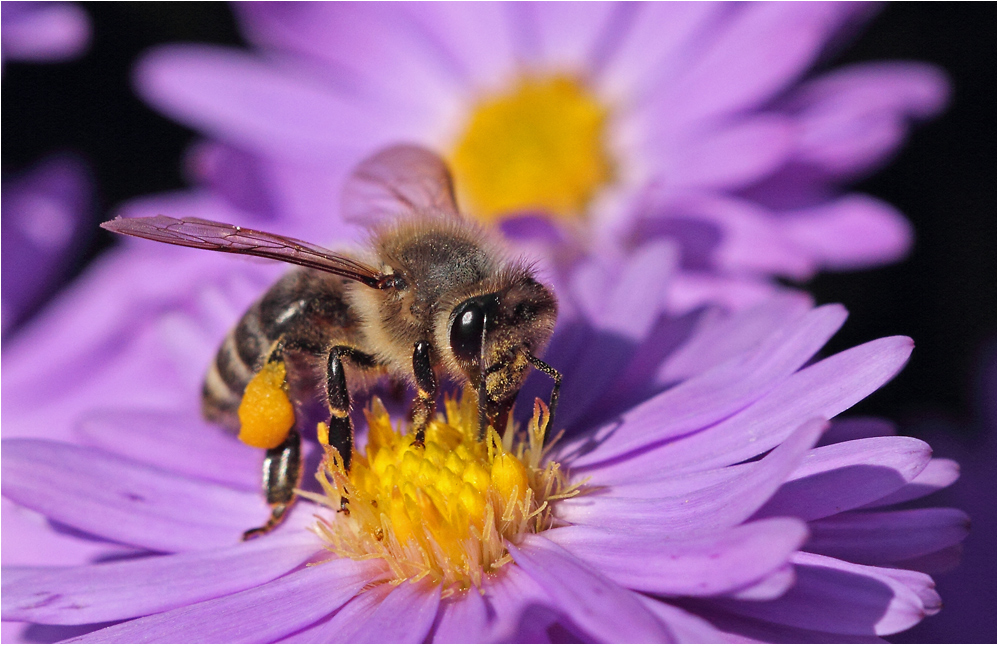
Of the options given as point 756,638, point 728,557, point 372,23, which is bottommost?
point 756,638

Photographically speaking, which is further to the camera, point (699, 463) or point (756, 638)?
point (699, 463)

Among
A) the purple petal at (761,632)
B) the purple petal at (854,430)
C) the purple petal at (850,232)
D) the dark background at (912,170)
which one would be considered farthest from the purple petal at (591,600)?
the purple petal at (850,232)

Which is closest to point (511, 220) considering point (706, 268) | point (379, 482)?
point (706, 268)

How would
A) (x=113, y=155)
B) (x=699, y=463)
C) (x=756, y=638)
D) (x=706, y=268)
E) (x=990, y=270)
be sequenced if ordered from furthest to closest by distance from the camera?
1. (x=113, y=155)
2. (x=990, y=270)
3. (x=706, y=268)
4. (x=699, y=463)
5. (x=756, y=638)

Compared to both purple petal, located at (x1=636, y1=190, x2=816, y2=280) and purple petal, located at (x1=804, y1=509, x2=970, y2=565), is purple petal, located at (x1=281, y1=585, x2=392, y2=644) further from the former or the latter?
purple petal, located at (x1=636, y1=190, x2=816, y2=280)

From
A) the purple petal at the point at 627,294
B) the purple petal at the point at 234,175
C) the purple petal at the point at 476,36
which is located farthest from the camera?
the purple petal at the point at 476,36

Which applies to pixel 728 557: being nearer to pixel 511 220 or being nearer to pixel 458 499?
pixel 458 499

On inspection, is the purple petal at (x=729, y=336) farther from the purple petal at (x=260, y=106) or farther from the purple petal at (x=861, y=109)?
the purple petal at (x=260, y=106)
